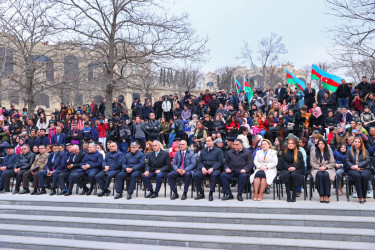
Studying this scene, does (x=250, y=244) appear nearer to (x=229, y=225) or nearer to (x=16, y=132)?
(x=229, y=225)

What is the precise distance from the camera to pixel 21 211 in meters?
9.70

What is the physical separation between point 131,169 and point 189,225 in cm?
284

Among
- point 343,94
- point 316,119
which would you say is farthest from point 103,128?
point 343,94

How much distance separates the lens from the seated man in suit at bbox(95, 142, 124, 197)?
1032 centimetres

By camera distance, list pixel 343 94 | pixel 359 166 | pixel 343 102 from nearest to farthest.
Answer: pixel 359 166 → pixel 343 94 → pixel 343 102

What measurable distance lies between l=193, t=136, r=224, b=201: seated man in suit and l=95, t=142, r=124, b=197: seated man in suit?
2.44 m

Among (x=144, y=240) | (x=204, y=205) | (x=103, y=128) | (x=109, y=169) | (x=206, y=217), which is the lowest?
(x=144, y=240)

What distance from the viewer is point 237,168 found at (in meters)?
9.42

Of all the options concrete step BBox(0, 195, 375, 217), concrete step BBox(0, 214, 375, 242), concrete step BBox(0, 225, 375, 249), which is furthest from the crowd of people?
concrete step BBox(0, 225, 375, 249)

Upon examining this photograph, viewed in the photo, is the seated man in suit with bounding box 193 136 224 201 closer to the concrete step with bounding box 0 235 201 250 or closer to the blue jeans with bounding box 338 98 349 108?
the concrete step with bounding box 0 235 201 250

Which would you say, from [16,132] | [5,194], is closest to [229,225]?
[5,194]

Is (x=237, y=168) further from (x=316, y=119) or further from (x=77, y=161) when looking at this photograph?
(x=316, y=119)

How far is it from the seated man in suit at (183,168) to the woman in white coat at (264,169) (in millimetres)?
1684

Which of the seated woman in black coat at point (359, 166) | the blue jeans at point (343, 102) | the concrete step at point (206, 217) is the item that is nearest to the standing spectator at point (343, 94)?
the blue jeans at point (343, 102)
